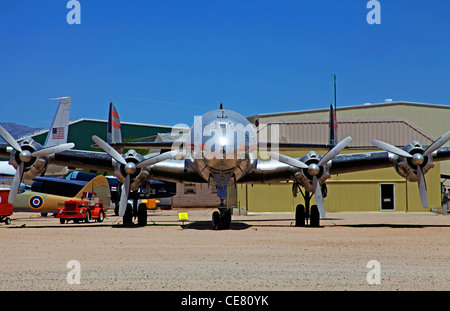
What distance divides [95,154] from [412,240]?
1438cm

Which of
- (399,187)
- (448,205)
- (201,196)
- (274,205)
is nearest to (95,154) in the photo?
(274,205)

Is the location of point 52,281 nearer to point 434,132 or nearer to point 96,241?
point 96,241

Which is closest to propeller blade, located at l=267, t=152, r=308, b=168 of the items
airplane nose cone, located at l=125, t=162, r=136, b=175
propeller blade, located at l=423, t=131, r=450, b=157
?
propeller blade, located at l=423, t=131, r=450, b=157

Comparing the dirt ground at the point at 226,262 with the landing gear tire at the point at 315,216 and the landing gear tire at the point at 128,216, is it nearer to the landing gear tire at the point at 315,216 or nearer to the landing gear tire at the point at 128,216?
the landing gear tire at the point at 315,216

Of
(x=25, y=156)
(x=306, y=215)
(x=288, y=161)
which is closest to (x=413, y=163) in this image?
(x=288, y=161)

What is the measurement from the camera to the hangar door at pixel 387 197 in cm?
4319

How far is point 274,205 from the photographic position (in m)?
42.7

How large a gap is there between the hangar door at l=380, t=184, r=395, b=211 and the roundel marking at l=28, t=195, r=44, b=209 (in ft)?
91.6

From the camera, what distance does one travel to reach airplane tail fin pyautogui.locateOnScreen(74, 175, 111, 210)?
1289 inches

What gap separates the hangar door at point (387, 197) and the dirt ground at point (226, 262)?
87.4ft

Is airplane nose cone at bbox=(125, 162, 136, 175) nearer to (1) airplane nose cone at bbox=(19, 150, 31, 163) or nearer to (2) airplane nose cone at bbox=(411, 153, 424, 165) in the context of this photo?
(1) airplane nose cone at bbox=(19, 150, 31, 163)

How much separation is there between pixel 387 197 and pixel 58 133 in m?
30.0

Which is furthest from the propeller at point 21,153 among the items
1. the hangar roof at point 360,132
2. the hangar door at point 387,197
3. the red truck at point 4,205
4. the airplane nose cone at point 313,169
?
the hangar door at point 387,197

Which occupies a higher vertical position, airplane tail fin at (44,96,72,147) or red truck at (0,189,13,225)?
airplane tail fin at (44,96,72,147)
